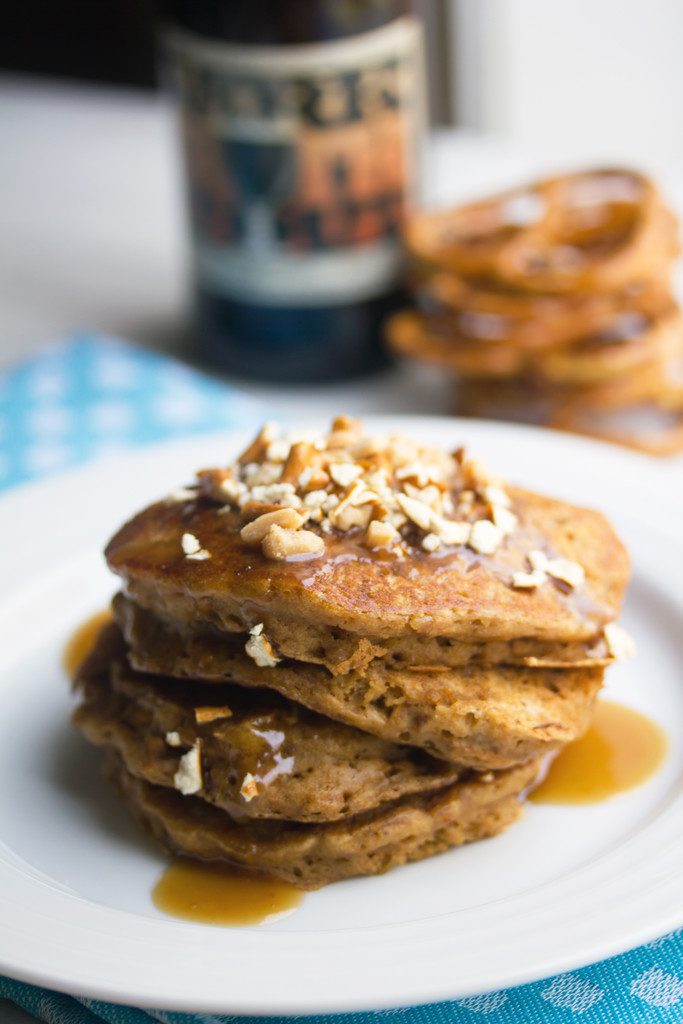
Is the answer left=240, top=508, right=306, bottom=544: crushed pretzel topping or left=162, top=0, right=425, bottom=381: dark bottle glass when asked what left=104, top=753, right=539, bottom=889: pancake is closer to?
left=240, top=508, right=306, bottom=544: crushed pretzel topping

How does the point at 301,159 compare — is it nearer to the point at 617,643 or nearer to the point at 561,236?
the point at 561,236

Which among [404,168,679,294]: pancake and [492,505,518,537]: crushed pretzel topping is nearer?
[492,505,518,537]: crushed pretzel topping

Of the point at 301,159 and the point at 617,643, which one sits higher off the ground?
the point at 301,159

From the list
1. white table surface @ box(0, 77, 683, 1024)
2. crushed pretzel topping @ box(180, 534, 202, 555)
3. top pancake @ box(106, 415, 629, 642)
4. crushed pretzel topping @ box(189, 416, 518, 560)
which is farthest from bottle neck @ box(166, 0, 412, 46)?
crushed pretzel topping @ box(180, 534, 202, 555)

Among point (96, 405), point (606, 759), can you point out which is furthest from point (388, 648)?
point (96, 405)

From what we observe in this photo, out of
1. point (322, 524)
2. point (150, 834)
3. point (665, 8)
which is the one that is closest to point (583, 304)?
point (322, 524)
